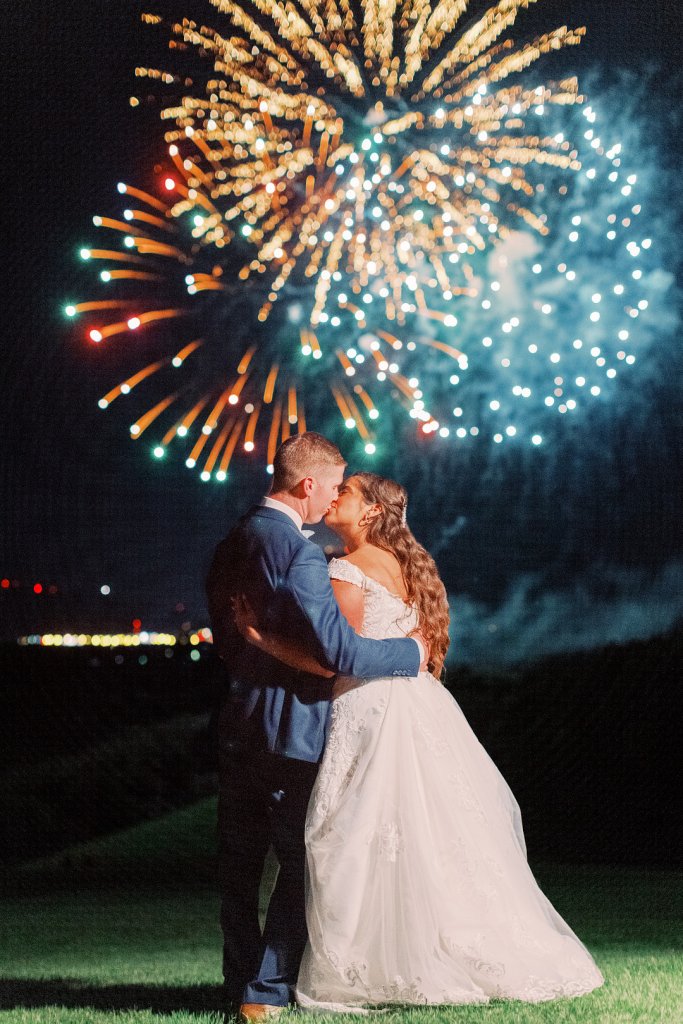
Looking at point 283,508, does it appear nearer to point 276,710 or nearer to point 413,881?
point 276,710

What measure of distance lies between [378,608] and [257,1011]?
1.34 metres

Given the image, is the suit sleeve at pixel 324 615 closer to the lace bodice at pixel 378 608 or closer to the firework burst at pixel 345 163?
the lace bodice at pixel 378 608

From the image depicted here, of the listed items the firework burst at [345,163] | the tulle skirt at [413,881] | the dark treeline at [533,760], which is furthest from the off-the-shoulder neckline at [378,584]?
the dark treeline at [533,760]

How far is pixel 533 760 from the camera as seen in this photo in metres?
12.9

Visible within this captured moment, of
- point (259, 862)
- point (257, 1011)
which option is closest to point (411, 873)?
point (259, 862)

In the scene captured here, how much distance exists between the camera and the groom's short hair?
376 centimetres

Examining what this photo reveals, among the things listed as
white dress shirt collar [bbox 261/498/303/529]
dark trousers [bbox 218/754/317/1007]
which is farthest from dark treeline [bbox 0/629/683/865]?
white dress shirt collar [bbox 261/498/303/529]

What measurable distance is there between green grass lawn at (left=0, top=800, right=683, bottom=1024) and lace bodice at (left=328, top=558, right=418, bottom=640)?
1.21 metres

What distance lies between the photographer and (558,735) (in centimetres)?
1288

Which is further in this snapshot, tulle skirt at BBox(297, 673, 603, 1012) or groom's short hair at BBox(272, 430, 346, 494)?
groom's short hair at BBox(272, 430, 346, 494)

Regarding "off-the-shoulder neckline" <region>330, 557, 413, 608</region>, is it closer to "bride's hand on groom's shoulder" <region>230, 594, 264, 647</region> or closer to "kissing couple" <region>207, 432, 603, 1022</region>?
"kissing couple" <region>207, 432, 603, 1022</region>

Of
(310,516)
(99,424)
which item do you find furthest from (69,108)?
(310,516)

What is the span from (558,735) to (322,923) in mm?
9639

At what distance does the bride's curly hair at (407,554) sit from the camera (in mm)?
4145
